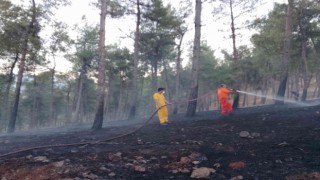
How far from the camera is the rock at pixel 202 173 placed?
5.45m

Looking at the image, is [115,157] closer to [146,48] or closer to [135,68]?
[135,68]

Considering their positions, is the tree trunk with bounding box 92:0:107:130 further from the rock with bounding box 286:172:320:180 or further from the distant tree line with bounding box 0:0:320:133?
the rock with bounding box 286:172:320:180

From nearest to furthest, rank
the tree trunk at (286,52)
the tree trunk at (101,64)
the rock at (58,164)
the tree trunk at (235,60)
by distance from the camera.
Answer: the rock at (58,164)
the tree trunk at (101,64)
the tree trunk at (286,52)
the tree trunk at (235,60)

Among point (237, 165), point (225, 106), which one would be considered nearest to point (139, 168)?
point (237, 165)

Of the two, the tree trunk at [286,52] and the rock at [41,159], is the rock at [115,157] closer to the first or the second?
the rock at [41,159]

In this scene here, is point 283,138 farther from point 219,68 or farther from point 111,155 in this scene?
point 219,68

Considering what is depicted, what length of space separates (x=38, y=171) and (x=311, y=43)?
1120 inches

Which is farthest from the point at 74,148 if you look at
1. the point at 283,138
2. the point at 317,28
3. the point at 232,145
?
the point at 317,28

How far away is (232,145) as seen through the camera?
7.61 m

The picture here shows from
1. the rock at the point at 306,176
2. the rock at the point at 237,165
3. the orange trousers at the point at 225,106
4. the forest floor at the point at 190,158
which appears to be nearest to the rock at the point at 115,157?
the forest floor at the point at 190,158

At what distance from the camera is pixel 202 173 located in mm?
5516

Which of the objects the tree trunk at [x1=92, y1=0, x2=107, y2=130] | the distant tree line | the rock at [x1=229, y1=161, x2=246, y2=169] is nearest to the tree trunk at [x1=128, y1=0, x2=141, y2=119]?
the distant tree line

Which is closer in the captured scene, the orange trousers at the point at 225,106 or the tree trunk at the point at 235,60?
the orange trousers at the point at 225,106

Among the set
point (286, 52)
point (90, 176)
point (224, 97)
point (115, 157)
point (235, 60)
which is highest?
point (286, 52)
